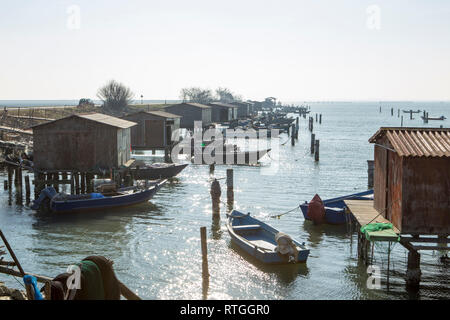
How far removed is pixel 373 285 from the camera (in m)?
21.1

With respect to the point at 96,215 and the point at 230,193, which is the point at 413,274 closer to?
the point at 230,193

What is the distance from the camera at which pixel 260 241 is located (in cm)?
2573

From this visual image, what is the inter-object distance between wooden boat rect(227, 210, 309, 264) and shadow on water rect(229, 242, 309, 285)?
0.28m

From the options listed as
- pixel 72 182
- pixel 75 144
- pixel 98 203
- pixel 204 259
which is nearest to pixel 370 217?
pixel 204 259

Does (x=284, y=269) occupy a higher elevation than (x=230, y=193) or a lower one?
lower

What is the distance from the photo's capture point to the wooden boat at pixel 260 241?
22859 mm

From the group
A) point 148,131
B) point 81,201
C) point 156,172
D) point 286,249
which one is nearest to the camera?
point 286,249

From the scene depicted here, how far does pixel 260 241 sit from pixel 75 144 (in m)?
17.9

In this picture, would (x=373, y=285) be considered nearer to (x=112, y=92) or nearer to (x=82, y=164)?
(x=82, y=164)

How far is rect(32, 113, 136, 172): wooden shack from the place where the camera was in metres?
37.2

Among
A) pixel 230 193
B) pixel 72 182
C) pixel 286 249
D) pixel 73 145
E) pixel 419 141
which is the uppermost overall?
pixel 419 141

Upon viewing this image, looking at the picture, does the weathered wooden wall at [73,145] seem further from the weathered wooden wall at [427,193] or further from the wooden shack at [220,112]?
the wooden shack at [220,112]

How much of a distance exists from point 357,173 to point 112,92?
7023 cm
